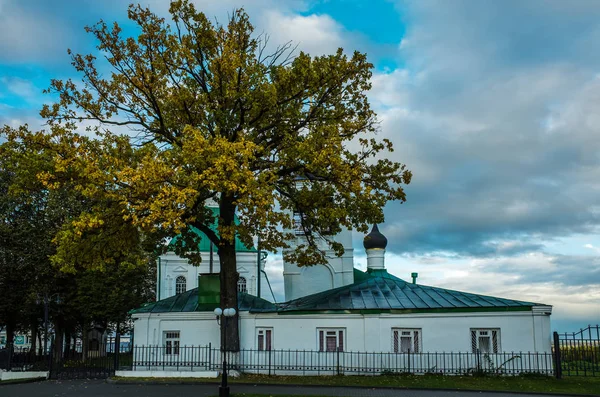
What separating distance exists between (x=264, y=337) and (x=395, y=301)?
5.55 metres

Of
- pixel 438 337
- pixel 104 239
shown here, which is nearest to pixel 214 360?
pixel 104 239

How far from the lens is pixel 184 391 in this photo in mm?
17625

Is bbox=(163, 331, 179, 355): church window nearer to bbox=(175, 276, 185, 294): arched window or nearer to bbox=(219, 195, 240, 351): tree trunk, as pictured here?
bbox=(219, 195, 240, 351): tree trunk

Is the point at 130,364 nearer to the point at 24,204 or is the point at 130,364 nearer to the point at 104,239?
the point at 104,239

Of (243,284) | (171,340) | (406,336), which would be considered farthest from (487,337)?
(243,284)

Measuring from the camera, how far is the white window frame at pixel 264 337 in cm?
2364

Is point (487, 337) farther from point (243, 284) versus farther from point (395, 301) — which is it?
point (243, 284)

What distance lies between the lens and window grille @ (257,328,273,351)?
2367 centimetres

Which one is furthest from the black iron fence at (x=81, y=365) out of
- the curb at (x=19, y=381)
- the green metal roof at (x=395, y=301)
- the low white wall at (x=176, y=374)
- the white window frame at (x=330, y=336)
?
the white window frame at (x=330, y=336)

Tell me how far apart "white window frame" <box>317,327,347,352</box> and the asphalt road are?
451cm

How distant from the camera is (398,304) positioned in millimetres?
22984

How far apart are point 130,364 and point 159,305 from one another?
8.94 feet

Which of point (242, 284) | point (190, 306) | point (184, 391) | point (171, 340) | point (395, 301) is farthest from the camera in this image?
point (242, 284)

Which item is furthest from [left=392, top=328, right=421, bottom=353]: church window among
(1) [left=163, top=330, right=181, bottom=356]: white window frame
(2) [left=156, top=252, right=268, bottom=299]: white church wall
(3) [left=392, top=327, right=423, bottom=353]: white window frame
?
(2) [left=156, top=252, right=268, bottom=299]: white church wall
